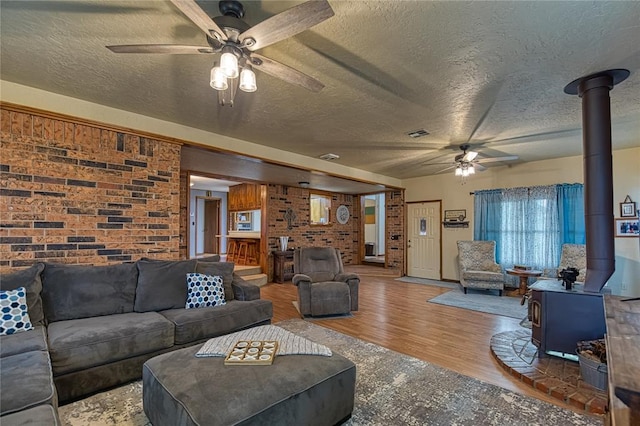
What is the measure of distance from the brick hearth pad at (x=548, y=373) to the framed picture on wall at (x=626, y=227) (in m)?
3.11

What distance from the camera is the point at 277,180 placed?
22.4ft

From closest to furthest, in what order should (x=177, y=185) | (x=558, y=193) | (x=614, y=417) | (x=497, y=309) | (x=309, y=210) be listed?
(x=614, y=417) → (x=177, y=185) → (x=497, y=309) → (x=558, y=193) → (x=309, y=210)

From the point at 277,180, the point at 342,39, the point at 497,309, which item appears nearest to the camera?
the point at 342,39

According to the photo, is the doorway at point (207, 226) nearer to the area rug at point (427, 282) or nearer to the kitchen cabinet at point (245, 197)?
the kitchen cabinet at point (245, 197)

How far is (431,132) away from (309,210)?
4.58 m

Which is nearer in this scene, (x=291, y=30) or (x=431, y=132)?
→ (x=291, y=30)

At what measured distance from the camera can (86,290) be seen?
2.68 m

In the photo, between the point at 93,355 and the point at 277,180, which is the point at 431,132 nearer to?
the point at 277,180

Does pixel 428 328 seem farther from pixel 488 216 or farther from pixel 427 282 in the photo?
pixel 488 216

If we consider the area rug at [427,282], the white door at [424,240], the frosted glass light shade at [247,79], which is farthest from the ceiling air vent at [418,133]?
the area rug at [427,282]

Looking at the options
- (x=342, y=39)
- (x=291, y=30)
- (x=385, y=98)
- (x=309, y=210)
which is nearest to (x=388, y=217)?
(x=309, y=210)

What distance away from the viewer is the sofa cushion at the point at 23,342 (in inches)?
75.3

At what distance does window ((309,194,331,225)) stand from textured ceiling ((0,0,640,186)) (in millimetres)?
4524

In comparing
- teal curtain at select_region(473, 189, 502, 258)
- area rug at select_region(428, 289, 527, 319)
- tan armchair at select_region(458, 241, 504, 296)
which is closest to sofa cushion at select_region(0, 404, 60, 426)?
area rug at select_region(428, 289, 527, 319)
